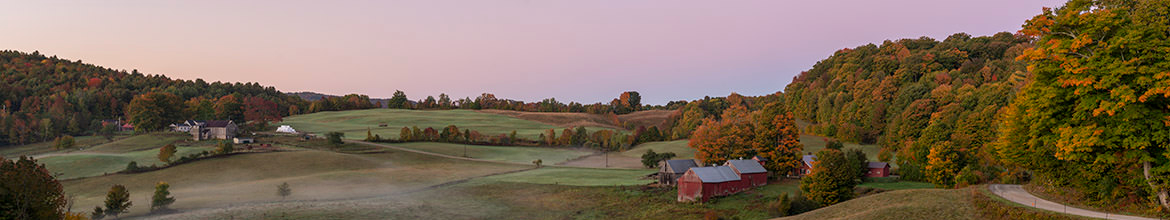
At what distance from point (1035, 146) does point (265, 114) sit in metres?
150

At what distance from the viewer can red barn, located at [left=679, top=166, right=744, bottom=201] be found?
163 ft

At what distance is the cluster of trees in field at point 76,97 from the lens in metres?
106

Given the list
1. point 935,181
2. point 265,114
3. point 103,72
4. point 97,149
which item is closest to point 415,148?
point 97,149

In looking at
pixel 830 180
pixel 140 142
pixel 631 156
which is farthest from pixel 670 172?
pixel 140 142

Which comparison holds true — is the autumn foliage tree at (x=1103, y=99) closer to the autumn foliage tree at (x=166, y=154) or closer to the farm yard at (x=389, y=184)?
the farm yard at (x=389, y=184)

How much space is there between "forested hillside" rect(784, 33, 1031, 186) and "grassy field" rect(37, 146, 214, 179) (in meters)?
89.0

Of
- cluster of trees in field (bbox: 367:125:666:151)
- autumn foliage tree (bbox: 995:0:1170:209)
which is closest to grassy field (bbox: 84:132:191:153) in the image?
cluster of trees in field (bbox: 367:125:666:151)

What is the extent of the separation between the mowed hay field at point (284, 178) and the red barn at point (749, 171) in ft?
108

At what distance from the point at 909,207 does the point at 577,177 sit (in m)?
48.0

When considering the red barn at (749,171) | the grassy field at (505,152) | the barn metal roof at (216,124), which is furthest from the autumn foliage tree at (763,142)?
the barn metal roof at (216,124)

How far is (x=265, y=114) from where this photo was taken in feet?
459

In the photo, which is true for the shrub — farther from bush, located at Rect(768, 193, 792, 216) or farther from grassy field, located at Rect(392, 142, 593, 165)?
bush, located at Rect(768, 193, 792, 216)

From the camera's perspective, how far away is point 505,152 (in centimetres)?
10406

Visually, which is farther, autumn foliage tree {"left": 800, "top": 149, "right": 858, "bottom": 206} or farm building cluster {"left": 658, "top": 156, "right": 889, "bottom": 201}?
farm building cluster {"left": 658, "top": 156, "right": 889, "bottom": 201}
